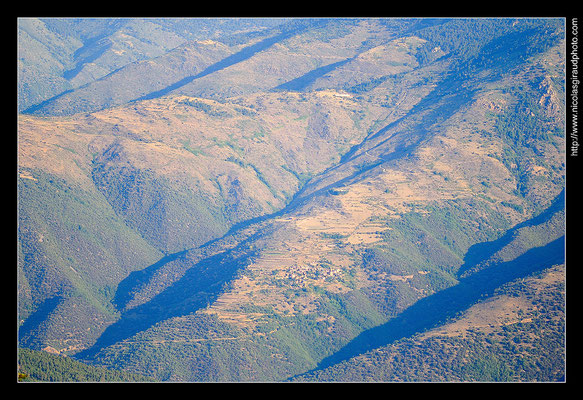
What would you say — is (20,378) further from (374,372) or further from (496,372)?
(496,372)

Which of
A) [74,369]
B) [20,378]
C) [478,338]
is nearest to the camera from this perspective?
[20,378]
